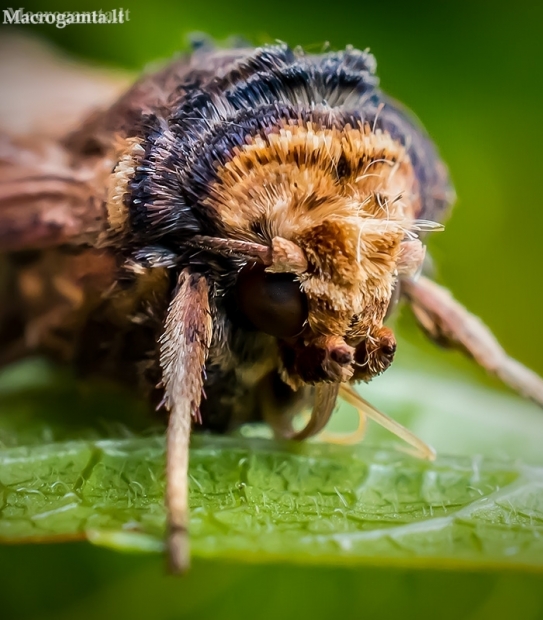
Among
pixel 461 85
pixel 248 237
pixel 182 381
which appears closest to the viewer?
pixel 182 381

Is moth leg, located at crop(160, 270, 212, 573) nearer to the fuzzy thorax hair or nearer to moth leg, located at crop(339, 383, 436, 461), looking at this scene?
the fuzzy thorax hair

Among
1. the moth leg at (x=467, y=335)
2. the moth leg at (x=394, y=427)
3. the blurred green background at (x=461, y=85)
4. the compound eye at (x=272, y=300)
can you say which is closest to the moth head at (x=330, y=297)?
Answer: the compound eye at (x=272, y=300)

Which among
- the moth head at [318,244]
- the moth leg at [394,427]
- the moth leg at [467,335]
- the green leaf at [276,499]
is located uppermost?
the moth head at [318,244]

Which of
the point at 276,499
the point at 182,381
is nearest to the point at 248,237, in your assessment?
the point at 182,381

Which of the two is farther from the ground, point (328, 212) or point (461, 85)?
point (461, 85)

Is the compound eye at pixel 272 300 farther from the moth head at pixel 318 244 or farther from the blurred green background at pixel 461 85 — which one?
the blurred green background at pixel 461 85

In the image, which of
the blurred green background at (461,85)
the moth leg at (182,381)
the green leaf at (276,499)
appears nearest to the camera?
the moth leg at (182,381)

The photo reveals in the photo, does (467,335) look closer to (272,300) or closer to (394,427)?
(394,427)

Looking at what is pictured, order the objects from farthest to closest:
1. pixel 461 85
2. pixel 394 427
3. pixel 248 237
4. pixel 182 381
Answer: pixel 461 85 < pixel 394 427 < pixel 248 237 < pixel 182 381
